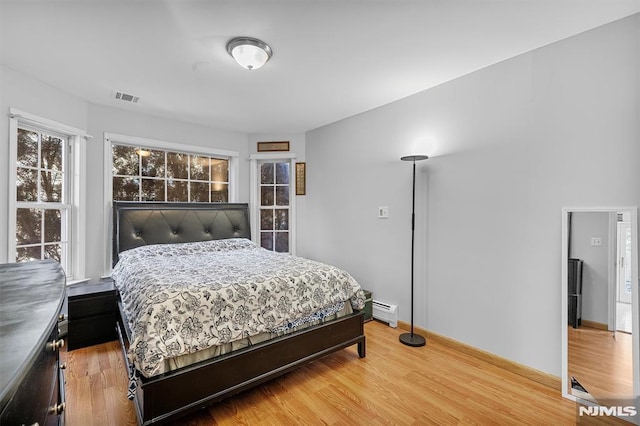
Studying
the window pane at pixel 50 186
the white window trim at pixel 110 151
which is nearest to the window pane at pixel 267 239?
the white window trim at pixel 110 151

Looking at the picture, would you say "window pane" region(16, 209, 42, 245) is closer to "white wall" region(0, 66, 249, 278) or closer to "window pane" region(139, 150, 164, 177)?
"white wall" region(0, 66, 249, 278)

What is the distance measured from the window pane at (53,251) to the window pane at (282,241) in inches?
93.3

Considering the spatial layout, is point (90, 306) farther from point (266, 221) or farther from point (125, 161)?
point (266, 221)

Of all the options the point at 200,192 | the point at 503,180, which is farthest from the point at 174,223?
the point at 503,180

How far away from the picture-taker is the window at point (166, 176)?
3.37m

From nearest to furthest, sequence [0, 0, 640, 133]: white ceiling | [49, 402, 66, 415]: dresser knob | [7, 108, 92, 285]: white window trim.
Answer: [49, 402, 66, 415]: dresser knob < [0, 0, 640, 133]: white ceiling < [7, 108, 92, 285]: white window trim

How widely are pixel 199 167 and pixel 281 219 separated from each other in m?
1.31

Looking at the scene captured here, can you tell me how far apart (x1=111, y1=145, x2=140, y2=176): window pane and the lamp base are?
346cm

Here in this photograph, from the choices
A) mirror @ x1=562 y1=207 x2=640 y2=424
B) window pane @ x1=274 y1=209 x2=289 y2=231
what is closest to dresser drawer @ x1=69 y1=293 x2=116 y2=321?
window pane @ x1=274 y1=209 x2=289 y2=231

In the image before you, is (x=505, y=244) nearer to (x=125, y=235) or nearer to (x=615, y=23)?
(x=615, y=23)

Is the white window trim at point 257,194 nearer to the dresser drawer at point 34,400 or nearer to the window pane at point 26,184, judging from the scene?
the window pane at point 26,184

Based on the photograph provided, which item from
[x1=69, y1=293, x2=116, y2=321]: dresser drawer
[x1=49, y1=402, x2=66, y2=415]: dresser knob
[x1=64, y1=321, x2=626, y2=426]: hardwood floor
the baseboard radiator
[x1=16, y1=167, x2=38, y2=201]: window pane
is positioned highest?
[x1=16, y1=167, x2=38, y2=201]: window pane

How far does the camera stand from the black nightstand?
2.48 m

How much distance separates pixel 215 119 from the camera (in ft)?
11.7
